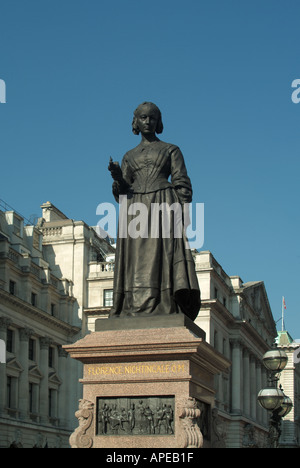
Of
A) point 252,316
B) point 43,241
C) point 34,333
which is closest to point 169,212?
point 34,333

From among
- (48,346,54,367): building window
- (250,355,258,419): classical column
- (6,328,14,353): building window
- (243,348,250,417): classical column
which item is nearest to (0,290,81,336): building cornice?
(48,346,54,367): building window

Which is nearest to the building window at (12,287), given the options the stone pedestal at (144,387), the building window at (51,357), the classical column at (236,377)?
the building window at (51,357)

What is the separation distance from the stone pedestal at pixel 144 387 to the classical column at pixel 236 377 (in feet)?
199

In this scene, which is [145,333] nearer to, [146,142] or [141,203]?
[141,203]

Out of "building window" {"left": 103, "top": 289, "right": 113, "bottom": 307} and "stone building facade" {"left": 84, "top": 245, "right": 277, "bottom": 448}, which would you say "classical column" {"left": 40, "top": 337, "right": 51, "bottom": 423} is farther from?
"building window" {"left": 103, "top": 289, "right": 113, "bottom": 307}

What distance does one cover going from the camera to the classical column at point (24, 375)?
54125mm

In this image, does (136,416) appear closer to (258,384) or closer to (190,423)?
(190,423)

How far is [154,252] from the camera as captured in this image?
11148 mm

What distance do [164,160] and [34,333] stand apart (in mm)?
46910

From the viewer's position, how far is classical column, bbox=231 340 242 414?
69562 millimetres

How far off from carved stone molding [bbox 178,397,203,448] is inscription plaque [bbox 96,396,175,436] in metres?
0.19

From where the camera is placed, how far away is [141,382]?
10.1 metres

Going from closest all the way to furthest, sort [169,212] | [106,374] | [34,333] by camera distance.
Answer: [106,374], [169,212], [34,333]

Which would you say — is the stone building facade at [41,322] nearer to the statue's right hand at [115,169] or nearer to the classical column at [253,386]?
the classical column at [253,386]
